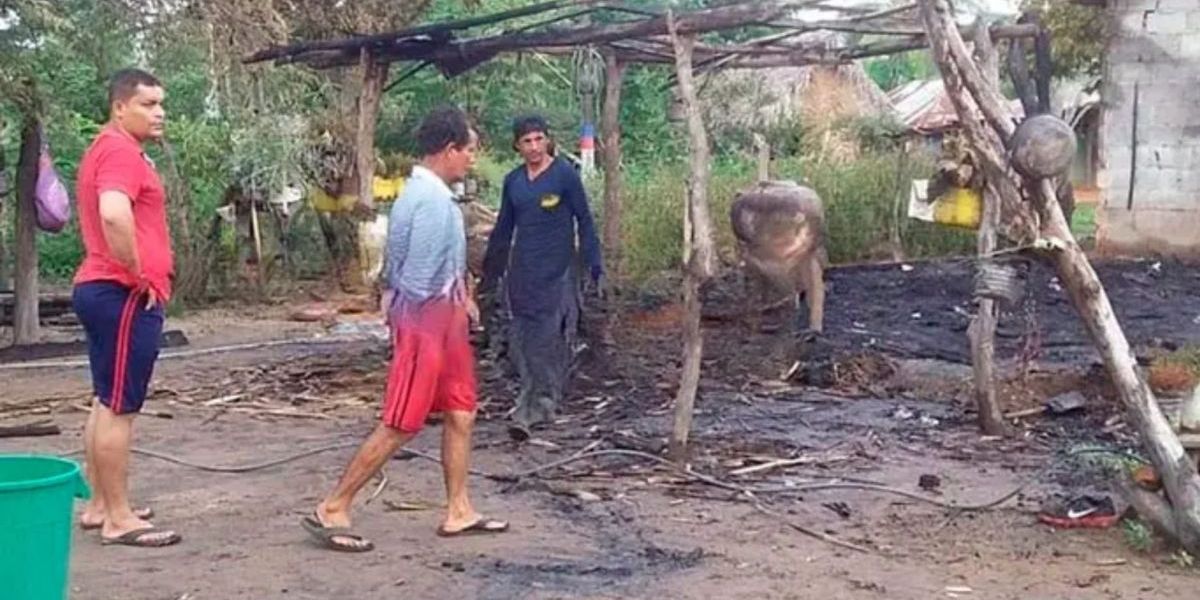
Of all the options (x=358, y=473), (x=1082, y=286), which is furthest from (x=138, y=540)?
(x=1082, y=286)

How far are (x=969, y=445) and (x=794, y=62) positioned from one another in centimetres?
441

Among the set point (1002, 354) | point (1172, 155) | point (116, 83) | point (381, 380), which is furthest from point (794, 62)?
point (1172, 155)

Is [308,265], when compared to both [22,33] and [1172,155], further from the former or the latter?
[1172,155]

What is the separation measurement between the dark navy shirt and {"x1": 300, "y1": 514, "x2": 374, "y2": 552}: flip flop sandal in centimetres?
321

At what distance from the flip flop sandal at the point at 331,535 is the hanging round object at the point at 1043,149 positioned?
3.00 m

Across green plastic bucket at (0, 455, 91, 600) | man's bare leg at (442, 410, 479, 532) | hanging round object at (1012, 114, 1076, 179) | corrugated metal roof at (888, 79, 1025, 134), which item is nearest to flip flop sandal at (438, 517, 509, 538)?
man's bare leg at (442, 410, 479, 532)

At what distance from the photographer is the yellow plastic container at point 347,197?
57.7 feet

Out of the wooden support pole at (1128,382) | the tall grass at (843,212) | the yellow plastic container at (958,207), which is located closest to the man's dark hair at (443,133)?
the wooden support pole at (1128,382)

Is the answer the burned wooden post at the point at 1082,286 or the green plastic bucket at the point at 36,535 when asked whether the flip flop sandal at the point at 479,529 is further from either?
the burned wooden post at the point at 1082,286

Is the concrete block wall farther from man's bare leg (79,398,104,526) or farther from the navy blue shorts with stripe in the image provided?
the navy blue shorts with stripe

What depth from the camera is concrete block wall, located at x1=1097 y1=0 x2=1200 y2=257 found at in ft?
60.8

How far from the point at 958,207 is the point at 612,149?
256 cm

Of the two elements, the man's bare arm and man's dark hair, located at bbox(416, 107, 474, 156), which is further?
man's dark hair, located at bbox(416, 107, 474, 156)

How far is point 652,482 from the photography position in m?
7.98
